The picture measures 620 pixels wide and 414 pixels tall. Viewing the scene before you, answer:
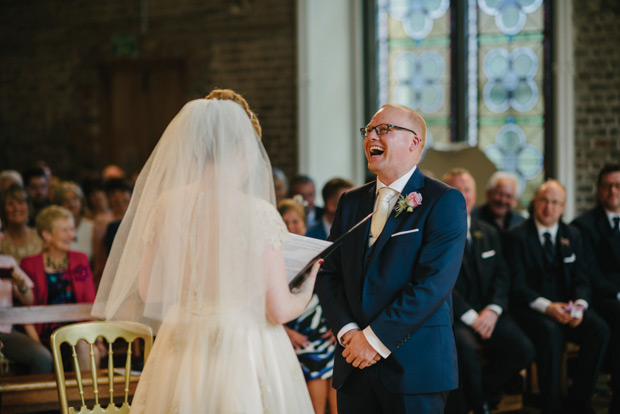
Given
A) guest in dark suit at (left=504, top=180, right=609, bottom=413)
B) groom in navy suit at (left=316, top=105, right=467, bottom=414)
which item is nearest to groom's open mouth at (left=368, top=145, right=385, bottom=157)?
groom in navy suit at (left=316, top=105, right=467, bottom=414)

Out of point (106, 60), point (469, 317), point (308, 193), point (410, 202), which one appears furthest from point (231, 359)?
point (106, 60)

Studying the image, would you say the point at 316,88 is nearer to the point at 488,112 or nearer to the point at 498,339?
the point at 488,112

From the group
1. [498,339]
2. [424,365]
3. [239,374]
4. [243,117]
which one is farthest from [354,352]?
[498,339]

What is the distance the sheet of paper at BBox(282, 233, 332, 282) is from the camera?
2.82 meters

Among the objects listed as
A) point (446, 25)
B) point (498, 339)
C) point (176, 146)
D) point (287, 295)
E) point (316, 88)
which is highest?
point (446, 25)

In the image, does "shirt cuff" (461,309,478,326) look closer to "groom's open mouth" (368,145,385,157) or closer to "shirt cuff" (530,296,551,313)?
"shirt cuff" (530,296,551,313)

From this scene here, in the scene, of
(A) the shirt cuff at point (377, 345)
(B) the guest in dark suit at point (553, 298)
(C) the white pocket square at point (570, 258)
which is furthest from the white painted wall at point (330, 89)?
(A) the shirt cuff at point (377, 345)

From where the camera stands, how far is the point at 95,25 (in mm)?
9578

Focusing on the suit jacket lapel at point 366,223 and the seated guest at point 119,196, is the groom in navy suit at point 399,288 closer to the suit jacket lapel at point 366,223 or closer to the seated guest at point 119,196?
the suit jacket lapel at point 366,223

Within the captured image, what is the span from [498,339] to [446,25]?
501 centimetres

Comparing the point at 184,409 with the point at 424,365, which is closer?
the point at 184,409

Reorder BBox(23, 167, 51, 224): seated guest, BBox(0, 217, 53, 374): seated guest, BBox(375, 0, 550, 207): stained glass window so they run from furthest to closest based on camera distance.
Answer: BBox(375, 0, 550, 207): stained glass window < BBox(23, 167, 51, 224): seated guest < BBox(0, 217, 53, 374): seated guest

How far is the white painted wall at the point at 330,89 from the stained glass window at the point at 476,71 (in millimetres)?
364

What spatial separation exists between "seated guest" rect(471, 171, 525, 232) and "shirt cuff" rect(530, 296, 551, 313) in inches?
47.6
